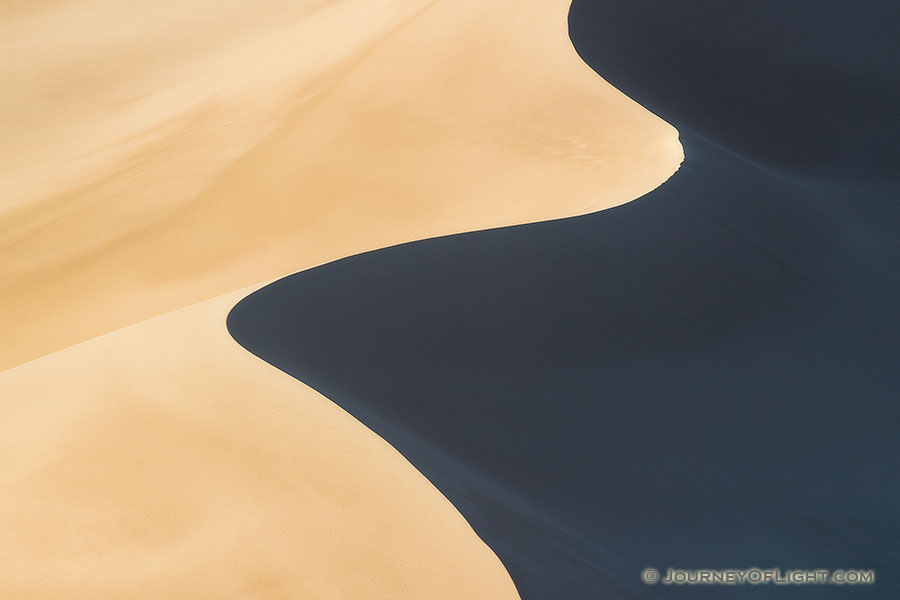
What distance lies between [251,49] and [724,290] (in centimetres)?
864

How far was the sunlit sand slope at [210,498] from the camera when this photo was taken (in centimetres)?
223

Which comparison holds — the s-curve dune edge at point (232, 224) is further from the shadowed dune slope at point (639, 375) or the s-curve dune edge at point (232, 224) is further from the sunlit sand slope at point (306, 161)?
the shadowed dune slope at point (639, 375)

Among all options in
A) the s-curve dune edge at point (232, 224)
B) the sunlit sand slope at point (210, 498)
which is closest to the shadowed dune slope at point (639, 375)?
the sunlit sand slope at point (210, 498)

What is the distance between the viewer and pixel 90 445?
9.02 feet

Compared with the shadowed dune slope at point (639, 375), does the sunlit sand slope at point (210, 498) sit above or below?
above

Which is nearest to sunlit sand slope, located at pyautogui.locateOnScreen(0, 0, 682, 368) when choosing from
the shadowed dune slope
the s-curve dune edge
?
the s-curve dune edge

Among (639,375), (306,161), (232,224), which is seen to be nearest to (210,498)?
(639,375)

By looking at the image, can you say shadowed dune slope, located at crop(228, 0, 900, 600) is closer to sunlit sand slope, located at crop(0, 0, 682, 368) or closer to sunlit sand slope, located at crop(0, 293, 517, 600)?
sunlit sand slope, located at crop(0, 293, 517, 600)

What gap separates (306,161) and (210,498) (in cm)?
497

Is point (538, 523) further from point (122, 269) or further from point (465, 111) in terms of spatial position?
point (465, 111)

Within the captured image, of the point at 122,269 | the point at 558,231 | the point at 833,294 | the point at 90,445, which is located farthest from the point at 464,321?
the point at 122,269

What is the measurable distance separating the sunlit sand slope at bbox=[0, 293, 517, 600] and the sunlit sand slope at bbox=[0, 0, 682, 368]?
2667 millimetres

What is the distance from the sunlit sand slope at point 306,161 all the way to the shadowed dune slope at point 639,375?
0.83 m

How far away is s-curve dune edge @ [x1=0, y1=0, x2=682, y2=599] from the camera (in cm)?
236
